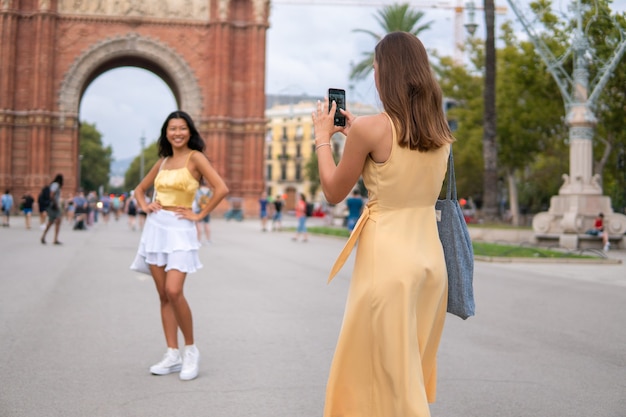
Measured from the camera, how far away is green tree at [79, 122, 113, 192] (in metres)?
106

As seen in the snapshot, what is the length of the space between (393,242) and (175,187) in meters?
3.00

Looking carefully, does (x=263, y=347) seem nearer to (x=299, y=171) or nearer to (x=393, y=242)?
(x=393, y=242)

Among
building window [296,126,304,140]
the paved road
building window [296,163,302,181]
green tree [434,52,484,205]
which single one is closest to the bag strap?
the paved road

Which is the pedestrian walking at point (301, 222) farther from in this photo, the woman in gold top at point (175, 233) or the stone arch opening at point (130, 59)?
the stone arch opening at point (130, 59)

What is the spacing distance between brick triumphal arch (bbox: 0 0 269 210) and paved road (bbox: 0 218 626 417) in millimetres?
33553

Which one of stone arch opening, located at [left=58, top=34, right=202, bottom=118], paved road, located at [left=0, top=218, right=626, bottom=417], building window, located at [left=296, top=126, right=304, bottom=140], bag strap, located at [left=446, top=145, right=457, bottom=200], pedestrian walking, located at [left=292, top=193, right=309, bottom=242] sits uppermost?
building window, located at [left=296, top=126, right=304, bottom=140]

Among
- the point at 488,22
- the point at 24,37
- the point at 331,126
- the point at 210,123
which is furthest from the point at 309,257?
the point at 24,37

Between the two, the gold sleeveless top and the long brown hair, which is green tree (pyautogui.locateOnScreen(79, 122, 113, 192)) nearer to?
the gold sleeveless top

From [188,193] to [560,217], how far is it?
19.2 meters

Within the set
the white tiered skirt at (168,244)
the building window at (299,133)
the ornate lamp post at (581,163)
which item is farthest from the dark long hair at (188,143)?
the building window at (299,133)

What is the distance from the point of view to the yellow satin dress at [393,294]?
3.05 meters

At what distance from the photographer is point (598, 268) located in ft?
51.0

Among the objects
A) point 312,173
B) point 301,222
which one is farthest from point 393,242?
point 312,173

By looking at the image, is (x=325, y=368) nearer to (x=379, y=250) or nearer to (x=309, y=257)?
(x=379, y=250)
